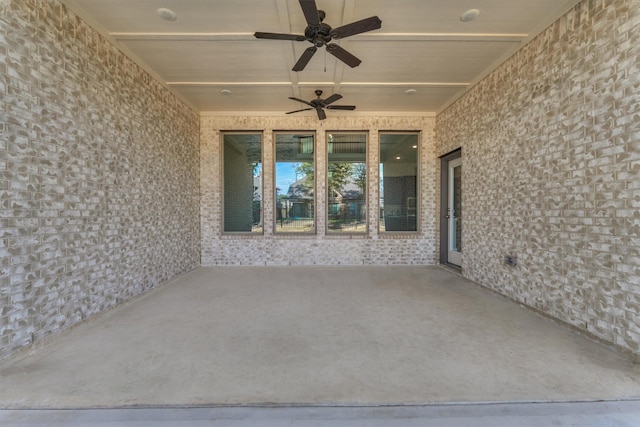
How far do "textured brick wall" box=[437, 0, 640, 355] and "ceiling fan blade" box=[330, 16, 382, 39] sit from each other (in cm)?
207

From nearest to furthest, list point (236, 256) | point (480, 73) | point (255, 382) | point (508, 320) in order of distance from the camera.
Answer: point (255, 382) → point (508, 320) → point (480, 73) → point (236, 256)

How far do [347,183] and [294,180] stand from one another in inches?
47.0

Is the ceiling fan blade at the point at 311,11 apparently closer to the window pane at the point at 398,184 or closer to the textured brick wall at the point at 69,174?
the textured brick wall at the point at 69,174

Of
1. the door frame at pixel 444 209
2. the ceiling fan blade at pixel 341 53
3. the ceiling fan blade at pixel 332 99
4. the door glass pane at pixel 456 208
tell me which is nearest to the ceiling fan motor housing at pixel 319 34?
the ceiling fan blade at pixel 341 53

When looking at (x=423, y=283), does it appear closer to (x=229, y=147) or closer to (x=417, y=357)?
(x=417, y=357)

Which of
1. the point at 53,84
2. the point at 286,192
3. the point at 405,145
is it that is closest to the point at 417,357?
the point at 53,84

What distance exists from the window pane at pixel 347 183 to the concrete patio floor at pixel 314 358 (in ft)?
8.79

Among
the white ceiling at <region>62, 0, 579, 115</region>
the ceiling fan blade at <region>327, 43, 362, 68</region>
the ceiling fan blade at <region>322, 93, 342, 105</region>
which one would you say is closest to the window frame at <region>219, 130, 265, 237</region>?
the white ceiling at <region>62, 0, 579, 115</region>

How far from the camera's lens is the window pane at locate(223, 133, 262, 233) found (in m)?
6.44

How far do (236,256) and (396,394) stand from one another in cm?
501

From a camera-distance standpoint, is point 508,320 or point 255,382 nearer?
point 255,382

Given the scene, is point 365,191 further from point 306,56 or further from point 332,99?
point 306,56

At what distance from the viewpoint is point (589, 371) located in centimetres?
218

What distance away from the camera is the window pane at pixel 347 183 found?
642 cm
